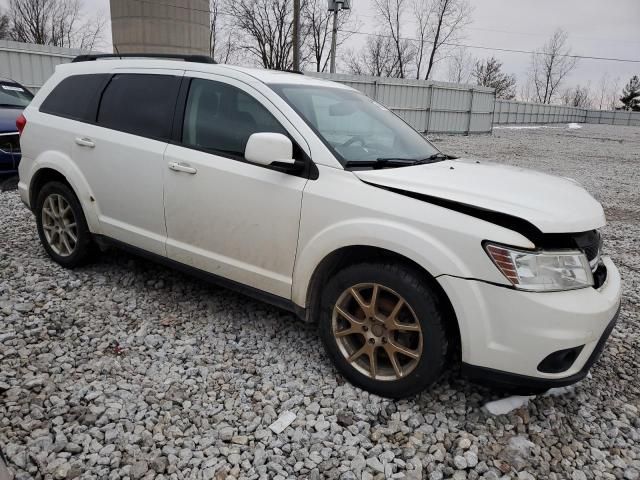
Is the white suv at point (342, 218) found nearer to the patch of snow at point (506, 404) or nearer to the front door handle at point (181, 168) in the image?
the front door handle at point (181, 168)

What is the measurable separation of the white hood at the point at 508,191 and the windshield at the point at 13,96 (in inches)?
314

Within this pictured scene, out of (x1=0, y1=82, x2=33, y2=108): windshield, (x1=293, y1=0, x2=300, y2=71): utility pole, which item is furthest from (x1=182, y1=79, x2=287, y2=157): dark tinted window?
(x1=293, y1=0, x2=300, y2=71): utility pole

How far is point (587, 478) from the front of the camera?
90.4 inches

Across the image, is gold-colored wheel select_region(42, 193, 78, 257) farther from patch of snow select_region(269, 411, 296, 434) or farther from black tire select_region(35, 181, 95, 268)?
patch of snow select_region(269, 411, 296, 434)

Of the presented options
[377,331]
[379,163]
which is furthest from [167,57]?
[377,331]

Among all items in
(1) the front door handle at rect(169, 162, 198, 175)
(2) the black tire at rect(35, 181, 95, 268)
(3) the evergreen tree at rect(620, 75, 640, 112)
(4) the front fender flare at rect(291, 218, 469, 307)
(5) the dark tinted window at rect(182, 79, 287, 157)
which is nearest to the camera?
(4) the front fender flare at rect(291, 218, 469, 307)

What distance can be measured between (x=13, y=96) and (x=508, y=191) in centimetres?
898

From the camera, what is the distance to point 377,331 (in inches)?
107

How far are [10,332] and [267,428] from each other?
6.47 ft

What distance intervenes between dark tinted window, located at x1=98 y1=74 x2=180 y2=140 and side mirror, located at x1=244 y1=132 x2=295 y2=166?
1029mm

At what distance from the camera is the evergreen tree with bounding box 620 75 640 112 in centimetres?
6944

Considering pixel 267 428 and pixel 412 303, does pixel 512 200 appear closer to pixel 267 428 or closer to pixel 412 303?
pixel 412 303

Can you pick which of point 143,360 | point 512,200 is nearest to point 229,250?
point 143,360

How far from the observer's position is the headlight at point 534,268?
227cm
